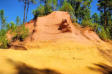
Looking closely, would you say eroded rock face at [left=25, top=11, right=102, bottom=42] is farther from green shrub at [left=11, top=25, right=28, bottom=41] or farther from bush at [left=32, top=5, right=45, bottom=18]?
bush at [left=32, top=5, right=45, bottom=18]

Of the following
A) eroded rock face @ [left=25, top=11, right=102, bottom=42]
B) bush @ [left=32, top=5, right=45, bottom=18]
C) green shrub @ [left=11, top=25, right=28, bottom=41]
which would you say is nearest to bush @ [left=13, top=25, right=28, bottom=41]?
green shrub @ [left=11, top=25, right=28, bottom=41]

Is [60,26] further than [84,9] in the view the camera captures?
No

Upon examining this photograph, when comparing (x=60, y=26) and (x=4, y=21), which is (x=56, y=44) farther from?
(x=4, y=21)

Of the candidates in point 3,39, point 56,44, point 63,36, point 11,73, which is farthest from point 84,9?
point 11,73

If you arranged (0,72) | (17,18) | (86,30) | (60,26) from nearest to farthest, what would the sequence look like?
(0,72), (60,26), (17,18), (86,30)

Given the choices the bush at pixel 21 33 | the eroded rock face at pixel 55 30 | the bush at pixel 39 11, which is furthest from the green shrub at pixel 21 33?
the bush at pixel 39 11

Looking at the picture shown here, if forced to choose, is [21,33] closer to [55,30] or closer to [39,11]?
[55,30]

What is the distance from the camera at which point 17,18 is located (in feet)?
34.0

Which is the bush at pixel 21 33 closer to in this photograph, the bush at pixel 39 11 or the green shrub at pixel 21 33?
the green shrub at pixel 21 33

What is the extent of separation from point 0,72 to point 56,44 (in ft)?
18.6

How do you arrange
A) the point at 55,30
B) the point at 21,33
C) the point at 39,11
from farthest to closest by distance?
the point at 39,11, the point at 21,33, the point at 55,30

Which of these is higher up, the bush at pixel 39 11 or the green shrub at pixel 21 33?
the bush at pixel 39 11

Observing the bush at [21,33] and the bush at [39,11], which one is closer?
the bush at [21,33]

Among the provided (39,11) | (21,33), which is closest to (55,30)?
(21,33)
